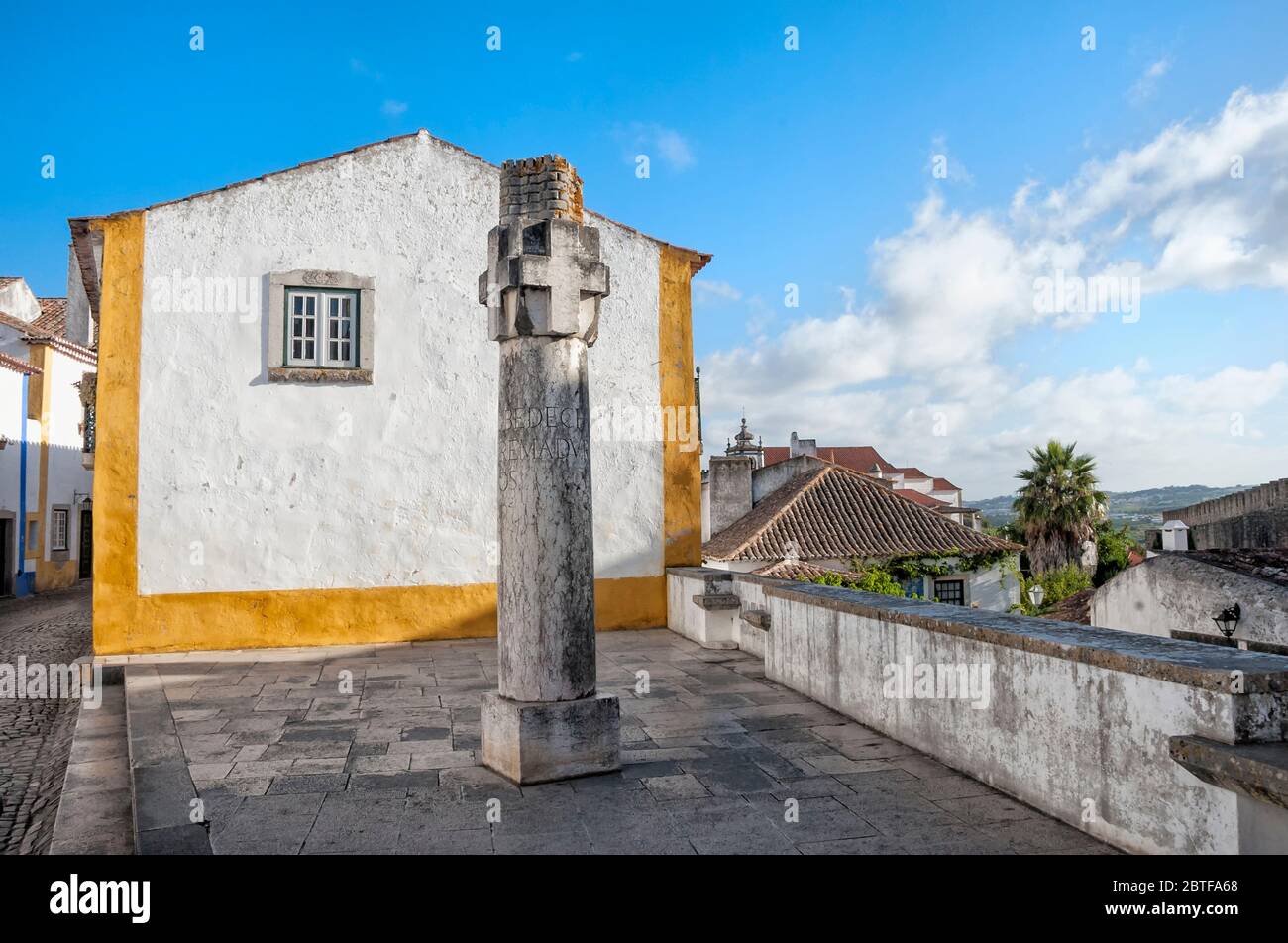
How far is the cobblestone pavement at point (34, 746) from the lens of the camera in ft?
17.4

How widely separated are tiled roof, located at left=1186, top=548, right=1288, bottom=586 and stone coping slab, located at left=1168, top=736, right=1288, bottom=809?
11162 mm

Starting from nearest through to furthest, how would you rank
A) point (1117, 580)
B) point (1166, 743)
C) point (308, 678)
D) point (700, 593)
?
point (1166, 743), point (308, 678), point (700, 593), point (1117, 580)

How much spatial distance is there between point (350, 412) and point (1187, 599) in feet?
41.6

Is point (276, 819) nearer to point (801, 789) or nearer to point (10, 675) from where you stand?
point (801, 789)

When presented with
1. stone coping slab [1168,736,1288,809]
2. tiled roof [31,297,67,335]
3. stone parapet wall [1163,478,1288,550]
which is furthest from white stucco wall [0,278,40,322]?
stone parapet wall [1163,478,1288,550]

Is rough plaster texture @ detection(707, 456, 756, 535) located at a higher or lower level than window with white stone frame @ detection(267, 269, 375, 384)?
lower

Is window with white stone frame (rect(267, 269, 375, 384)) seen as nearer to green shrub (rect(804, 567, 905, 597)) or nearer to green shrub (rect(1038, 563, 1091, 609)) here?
green shrub (rect(804, 567, 905, 597))

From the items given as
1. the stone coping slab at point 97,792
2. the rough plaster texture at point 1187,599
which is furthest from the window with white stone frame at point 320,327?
the rough plaster texture at point 1187,599

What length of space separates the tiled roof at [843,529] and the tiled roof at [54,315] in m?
23.9

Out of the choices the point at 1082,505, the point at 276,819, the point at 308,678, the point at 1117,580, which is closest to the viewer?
the point at 276,819

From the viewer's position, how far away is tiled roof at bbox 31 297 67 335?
30609 mm

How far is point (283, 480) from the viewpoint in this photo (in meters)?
10.4
